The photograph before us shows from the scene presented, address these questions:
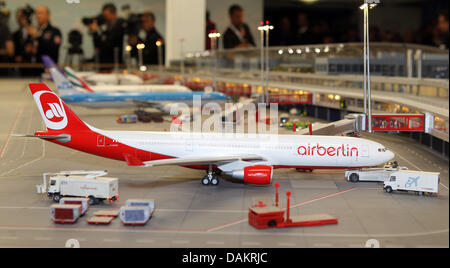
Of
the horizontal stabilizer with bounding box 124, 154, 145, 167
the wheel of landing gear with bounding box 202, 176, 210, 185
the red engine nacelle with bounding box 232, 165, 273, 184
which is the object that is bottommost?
the wheel of landing gear with bounding box 202, 176, 210, 185

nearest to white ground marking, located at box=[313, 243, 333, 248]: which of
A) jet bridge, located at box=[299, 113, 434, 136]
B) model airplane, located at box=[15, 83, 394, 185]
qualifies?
model airplane, located at box=[15, 83, 394, 185]

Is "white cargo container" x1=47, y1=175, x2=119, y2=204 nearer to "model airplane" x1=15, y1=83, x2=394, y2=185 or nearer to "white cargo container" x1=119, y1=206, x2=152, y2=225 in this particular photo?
"white cargo container" x1=119, y1=206, x2=152, y2=225

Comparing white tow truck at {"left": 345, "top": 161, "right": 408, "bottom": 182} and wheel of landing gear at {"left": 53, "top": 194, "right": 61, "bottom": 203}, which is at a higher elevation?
white tow truck at {"left": 345, "top": 161, "right": 408, "bottom": 182}

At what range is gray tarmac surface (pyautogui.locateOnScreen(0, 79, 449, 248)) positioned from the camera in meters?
28.1

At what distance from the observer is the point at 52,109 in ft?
136

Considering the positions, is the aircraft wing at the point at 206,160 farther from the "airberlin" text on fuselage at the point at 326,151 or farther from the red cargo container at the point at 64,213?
the red cargo container at the point at 64,213

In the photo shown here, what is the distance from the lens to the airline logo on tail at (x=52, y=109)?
41.2 meters

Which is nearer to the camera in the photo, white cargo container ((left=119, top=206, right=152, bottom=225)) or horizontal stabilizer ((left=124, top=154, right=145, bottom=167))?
white cargo container ((left=119, top=206, right=152, bottom=225))

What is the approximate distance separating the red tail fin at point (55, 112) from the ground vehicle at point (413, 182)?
78.4 feet

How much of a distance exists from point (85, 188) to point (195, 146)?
10.1 meters

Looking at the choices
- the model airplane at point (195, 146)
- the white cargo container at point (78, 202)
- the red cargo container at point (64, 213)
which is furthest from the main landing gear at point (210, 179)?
the red cargo container at point (64, 213)

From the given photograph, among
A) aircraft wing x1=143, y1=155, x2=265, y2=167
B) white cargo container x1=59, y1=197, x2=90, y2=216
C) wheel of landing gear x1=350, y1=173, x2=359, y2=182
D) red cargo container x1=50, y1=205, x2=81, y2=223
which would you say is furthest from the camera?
wheel of landing gear x1=350, y1=173, x2=359, y2=182

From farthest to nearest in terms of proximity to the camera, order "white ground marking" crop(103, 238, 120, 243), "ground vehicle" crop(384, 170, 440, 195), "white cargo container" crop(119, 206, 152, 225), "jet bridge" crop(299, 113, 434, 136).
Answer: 1. "jet bridge" crop(299, 113, 434, 136)
2. "ground vehicle" crop(384, 170, 440, 195)
3. "white cargo container" crop(119, 206, 152, 225)
4. "white ground marking" crop(103, 238, 120, 243)

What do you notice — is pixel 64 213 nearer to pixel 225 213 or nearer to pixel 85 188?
pixel 85 188
